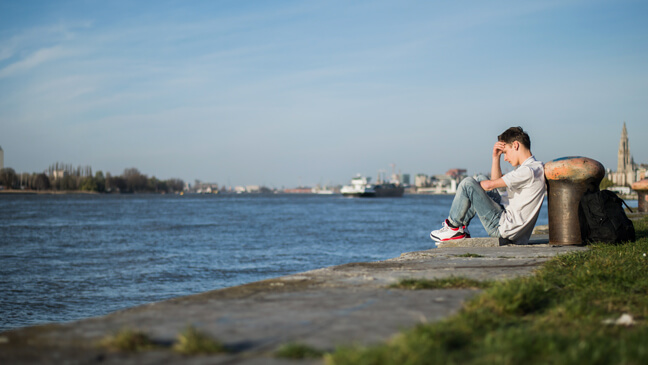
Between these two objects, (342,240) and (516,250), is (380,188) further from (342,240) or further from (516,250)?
(516,250)

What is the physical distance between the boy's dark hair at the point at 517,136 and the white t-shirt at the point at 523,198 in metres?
0.18

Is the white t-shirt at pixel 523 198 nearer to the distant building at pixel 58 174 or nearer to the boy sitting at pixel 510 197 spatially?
the boy sitting at pixel 510 197

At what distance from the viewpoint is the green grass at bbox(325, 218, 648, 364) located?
1786 mm

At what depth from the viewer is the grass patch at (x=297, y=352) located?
1851 mm

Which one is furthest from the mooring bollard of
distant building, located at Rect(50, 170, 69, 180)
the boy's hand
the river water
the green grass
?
distant building, located at Rect(50, 170, 69, 180)

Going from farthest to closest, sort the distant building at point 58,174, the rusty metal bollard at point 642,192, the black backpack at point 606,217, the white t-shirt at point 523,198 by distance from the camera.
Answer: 1. the distant building at point 58,174
2. the rusty metal bollard at point 642,192
3. the white t-shirt at point 523,198
4. the black backpack at point 606,217

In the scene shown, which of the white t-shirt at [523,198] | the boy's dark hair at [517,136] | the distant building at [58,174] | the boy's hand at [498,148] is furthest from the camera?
the distant building at [58,174]

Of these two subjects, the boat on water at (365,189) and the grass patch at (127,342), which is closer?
the grass patch at (127,342)

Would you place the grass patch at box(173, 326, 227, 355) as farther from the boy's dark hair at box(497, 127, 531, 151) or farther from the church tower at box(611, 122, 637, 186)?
the church tower at box(611, 122, 637, 186)

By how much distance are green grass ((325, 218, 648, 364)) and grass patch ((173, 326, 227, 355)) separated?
16.7 inches

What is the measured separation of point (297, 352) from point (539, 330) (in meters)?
1.01

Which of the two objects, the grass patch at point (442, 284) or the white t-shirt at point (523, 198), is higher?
the white t-shirt at point (523, 198)

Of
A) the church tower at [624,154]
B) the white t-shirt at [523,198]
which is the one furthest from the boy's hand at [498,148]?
the church tower at [624,154]

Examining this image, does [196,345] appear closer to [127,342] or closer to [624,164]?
[127,342]
